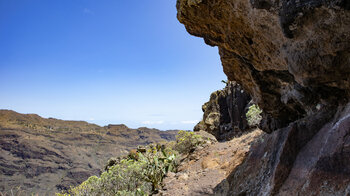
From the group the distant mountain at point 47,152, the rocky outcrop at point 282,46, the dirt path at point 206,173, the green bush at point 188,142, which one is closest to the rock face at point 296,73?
the rocky outcrop at point 282,46

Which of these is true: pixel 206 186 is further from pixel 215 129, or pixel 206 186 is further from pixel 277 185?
pixel 215 129

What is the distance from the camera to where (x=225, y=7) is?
6.75 metres

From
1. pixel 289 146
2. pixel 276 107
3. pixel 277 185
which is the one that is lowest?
pixel 277 185

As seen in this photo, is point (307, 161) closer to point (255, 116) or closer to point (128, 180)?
point (128, 180)

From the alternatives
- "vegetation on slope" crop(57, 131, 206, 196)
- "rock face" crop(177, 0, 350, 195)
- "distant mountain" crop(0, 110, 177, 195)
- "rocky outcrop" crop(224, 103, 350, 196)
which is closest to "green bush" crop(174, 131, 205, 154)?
"vegetation on slope" crop(57, 131, 206, 196)

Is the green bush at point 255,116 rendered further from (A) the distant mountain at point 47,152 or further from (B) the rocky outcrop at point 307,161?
(A) the distant mountain at point 47,152

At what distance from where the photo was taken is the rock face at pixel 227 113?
28.7m

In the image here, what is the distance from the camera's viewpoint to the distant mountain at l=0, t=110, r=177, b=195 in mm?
94000

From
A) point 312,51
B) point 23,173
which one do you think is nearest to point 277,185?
point 312,51

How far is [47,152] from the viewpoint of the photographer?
115 metres

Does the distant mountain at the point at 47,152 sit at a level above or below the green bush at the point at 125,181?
below

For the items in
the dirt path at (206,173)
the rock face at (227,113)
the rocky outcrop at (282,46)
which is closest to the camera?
the rocky outcrop at (282,46)

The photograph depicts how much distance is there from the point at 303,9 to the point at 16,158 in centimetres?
13572

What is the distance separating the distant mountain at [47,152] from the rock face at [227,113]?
75508 mm
